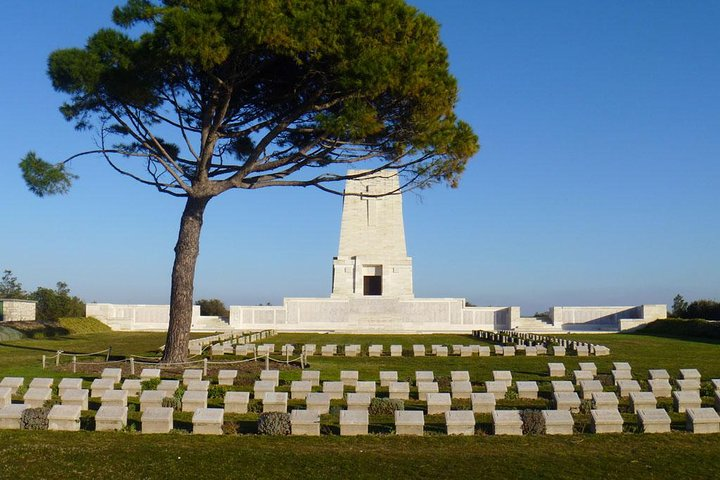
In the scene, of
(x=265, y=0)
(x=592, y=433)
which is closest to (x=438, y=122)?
(x=265, y=0)

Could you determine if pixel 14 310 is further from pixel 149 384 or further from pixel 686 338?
Answer: pixel 686 338

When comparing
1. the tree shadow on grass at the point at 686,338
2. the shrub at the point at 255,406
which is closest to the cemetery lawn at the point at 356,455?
the shrub at the point at 255,406

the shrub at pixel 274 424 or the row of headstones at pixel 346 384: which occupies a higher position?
the row of headstones at pixel 346 384

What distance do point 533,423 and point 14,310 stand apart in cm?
2739

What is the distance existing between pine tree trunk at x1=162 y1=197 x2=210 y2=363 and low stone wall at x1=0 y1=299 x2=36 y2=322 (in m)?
17.4

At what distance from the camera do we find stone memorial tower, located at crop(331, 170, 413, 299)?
38.3 meters

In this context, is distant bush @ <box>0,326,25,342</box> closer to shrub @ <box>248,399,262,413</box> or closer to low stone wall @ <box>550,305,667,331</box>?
shrub @ <box>248,399,262,413</box>

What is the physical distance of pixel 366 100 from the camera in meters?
15.6

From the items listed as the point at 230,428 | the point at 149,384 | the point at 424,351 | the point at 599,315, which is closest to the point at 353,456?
the point at 230,428

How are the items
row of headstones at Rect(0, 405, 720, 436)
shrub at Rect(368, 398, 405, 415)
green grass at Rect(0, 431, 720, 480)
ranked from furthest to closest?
shrub at Rect(368, 398, 405, 415) < row of headstones at Rect(0, 405, 720, 436) < green grass at Rect(0, 431, 720, 480)

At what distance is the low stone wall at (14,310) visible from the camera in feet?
99.3

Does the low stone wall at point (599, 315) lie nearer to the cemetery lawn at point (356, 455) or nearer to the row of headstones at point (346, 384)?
the row of headstones at point (346, 384)

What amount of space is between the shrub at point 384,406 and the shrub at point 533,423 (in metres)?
2.04

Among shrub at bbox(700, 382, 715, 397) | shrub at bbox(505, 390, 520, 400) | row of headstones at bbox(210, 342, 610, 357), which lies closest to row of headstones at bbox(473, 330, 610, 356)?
row of headstones at bbox(210, 342, 610, 357)
